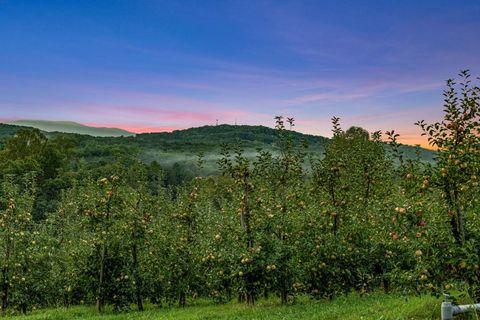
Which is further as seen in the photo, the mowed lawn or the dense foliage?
the mowed lawn

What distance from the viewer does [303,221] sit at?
19.1 m

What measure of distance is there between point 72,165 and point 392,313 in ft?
453

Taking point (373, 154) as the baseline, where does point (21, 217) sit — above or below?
below

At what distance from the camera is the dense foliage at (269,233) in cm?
1160

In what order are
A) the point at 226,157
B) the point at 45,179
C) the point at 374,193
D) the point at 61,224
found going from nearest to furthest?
the point at 226,157
the point at 374,193
the point at 61,224
the point at 45,179

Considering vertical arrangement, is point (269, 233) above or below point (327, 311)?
above

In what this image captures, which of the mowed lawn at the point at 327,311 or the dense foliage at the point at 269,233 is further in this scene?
the mowed lawn at the point at 327,311

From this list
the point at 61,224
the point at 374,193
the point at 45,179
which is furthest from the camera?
the point at 45,179

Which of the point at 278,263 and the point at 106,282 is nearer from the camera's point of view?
the point at 278,263

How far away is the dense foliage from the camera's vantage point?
11.6 m

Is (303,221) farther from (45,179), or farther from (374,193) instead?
(45,179)

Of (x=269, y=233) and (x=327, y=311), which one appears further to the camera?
(x=269, y=233)

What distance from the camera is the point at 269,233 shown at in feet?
61.0

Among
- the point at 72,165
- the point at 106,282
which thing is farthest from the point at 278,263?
the point at 72,165
